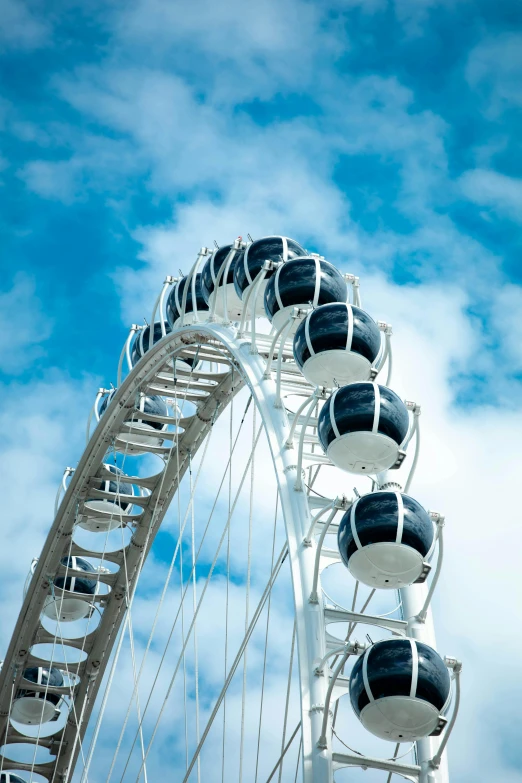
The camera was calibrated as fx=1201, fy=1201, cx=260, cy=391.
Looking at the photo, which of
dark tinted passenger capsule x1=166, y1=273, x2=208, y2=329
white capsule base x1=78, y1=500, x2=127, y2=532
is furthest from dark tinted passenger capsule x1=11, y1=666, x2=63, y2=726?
dark tinted passenger capsule x1=166, y1=273, x2=208, y2=329

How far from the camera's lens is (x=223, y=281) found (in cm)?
2861

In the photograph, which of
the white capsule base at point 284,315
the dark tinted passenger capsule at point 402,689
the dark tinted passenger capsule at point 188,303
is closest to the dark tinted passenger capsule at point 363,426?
the dark tinted passenger capsule at point 402,689

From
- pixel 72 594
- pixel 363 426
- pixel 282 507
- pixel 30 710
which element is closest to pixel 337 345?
pixel 363 426

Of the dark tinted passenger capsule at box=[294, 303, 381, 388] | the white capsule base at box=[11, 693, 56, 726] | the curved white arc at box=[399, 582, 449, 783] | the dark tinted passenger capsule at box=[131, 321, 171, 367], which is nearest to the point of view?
the curved white arc at box=[399, 582, 449, 783]

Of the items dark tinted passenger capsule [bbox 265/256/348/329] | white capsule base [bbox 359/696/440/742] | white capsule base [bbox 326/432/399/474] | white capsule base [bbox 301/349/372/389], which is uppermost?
dark tinted passenger capsule [bbox 265/256/348/329]

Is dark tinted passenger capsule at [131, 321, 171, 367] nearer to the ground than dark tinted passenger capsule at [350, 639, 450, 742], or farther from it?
farther from it

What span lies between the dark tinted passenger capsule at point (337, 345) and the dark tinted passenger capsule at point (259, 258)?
437 cm

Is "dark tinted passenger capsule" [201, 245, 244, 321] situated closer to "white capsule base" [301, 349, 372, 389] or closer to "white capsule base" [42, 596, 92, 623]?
"white capsule base" [301, 349, 372, 389]

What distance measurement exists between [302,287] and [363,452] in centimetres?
531

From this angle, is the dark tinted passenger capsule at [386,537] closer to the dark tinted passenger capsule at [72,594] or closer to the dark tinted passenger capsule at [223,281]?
the dark tinted passenger capsule at [223,281]

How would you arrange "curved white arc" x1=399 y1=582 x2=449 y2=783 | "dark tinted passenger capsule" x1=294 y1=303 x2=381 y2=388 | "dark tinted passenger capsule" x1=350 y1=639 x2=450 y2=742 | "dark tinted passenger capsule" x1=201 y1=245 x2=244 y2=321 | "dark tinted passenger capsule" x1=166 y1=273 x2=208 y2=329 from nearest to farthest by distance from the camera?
1. "dark tinted passenger capsule" x1=350 y1=639 x2=450 y2=742
2. "curved white arc" x1=399 y1=582 x2=449 y2=783
3. "dark tinted passenger capsule" x1=294 y1=303 x2=381 y2=388
4. "dark tinted passenger capsule" x1=201 y1=245 x2=244 y2=321
5. "dark tinted passenger capsule" x1=166 y1=273 x2=208 y2=329

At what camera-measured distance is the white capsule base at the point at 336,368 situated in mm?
22047

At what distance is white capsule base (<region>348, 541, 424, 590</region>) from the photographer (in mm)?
18375

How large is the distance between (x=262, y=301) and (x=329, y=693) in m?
11.5
